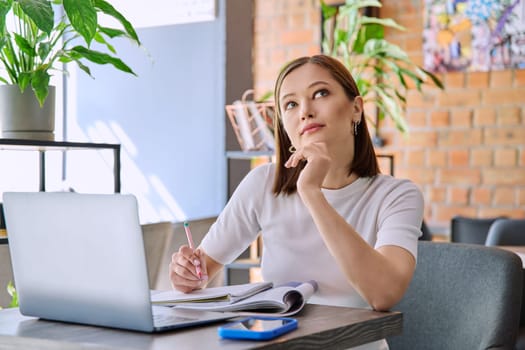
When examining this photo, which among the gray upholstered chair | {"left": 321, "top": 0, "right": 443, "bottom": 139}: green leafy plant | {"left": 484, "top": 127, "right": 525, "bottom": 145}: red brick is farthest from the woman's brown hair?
{"left": 484, "top": 127, "right": 525, "bottom": 145}: red brick

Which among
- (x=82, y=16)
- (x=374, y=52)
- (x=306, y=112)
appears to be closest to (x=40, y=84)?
(x=82, y=16)

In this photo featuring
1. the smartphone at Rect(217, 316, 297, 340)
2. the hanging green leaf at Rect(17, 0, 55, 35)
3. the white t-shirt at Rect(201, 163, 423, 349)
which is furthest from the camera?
the hanging green leaf at Rect(17, 0, 55, 35)

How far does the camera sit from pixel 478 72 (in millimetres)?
3920

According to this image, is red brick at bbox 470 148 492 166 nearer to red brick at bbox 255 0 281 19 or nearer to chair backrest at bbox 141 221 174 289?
red brick at bbox 255 0 281 19

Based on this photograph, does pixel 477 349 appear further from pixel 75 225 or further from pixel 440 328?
pixel 75 225

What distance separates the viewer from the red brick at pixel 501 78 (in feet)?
12.7

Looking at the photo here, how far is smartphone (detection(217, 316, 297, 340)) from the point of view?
1.05m

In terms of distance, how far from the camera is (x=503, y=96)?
3869mm

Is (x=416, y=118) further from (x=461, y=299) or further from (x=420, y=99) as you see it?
(x=461, y=299)

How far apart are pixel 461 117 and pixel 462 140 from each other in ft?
0.38

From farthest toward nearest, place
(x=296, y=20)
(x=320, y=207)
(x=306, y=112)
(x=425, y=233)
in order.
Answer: (x=296, y=20), (x=425, y=233), (x=306, y=112), (x=320, y=207)

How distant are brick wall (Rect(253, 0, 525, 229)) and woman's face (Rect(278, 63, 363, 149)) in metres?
2.33

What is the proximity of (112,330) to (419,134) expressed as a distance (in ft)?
10.2

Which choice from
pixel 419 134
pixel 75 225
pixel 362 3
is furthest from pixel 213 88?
pixel 75 225
